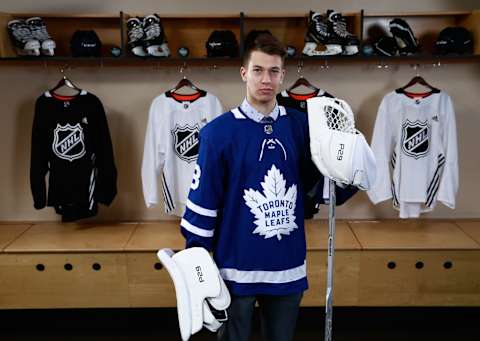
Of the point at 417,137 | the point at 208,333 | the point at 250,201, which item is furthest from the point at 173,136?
the point at 417,137

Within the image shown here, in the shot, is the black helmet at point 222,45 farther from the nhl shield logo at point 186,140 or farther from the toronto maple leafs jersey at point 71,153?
the toronto maple leafs jersey at point 71,153

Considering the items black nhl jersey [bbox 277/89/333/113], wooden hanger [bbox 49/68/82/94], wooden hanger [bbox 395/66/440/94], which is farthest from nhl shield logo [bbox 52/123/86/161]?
wooden hanger [bbox 395/66/440/94]

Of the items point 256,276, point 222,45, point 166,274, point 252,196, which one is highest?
point 222,45

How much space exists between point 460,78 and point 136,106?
6.17 feet

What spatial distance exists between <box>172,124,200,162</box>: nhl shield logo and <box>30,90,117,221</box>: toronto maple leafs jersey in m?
0.38

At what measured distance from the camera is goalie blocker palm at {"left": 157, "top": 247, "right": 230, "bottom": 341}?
52.6 inches

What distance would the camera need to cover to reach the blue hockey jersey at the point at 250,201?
1380mm

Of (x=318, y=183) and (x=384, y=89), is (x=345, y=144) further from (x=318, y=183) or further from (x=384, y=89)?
(x=384, y=89)

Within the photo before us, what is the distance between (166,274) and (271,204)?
3.68 feet

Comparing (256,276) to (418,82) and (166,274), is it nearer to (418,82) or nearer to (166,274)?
(166,274)

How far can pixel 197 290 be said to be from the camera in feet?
4.40

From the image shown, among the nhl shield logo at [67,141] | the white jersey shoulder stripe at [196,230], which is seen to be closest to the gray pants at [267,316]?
the white jersey shoulder stripe at [196,230]

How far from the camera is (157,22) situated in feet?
7.63

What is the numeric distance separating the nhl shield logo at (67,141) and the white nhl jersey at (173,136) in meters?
0.36
